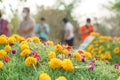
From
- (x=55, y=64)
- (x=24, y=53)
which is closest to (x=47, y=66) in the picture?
(x=55, y=64)

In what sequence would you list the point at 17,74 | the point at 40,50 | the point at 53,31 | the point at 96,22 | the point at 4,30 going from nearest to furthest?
the point at 17,74
the point at 40,50
the point at 4,30
the point at 53,31
the point at 96,22

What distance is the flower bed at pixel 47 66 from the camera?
4212 millimetres

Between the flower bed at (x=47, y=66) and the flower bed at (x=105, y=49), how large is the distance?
5255 millimetres

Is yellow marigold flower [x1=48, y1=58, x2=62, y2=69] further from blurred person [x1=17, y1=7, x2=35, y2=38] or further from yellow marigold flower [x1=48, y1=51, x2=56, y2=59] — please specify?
blurred person [x1=17, y1=7, x2=35, y2=38]

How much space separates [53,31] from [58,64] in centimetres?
2287

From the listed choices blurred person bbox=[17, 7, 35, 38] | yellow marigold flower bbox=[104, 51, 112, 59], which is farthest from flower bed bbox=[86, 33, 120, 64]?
blurred person bbox=[17, 7, 35, 38]

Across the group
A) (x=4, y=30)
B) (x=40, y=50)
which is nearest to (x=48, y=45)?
(x=40, y=50)

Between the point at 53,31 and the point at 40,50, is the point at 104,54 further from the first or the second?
the point at 53,31

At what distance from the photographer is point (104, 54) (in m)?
10.8

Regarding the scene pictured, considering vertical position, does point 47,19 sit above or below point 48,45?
above

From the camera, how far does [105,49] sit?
11203 millimetres

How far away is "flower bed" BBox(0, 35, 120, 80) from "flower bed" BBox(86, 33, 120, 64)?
Result: 5.25 metres

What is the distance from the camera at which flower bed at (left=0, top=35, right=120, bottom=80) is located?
421 cm

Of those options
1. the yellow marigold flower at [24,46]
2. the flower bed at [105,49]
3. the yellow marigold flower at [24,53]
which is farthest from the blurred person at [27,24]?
the yellow marigold flower at [24,53]
